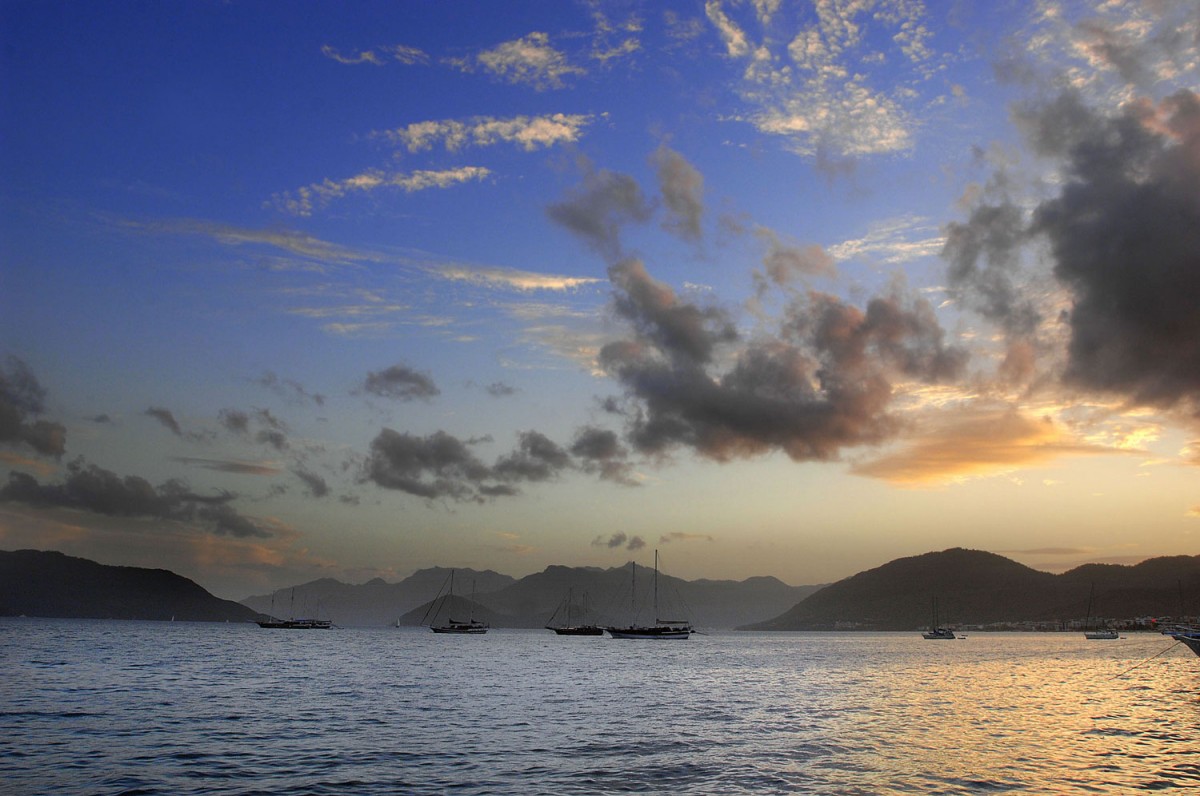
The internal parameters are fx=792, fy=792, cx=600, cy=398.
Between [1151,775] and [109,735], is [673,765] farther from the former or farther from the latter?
[109,735]

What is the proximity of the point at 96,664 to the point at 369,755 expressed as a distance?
94232mm

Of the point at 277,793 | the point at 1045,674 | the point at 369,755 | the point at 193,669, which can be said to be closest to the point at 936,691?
the point at 1045,674

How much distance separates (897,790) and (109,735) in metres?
45.0

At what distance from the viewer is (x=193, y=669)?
111m

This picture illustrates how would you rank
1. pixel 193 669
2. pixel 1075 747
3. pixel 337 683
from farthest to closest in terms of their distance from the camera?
1. pixel 193 669
2. pixel 337 683
3. pixel 1075 747

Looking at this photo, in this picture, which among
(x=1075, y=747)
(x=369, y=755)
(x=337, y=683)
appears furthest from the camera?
(x=337, y=683)

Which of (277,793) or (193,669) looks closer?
(277,793)

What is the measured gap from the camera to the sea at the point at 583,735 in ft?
118

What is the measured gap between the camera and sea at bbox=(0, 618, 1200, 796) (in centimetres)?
3606

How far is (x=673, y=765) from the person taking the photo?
4022 centimetres

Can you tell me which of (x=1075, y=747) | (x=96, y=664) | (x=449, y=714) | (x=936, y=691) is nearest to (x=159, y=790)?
(x=449, y=714)

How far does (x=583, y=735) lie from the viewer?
165 feet

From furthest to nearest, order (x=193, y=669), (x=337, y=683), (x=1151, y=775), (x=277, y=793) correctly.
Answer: (x=193, y=669), (x=337, y=683), (x=1151, y=775), (x=277, y=793)

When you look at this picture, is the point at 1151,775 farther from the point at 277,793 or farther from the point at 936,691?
the point at 936,691
